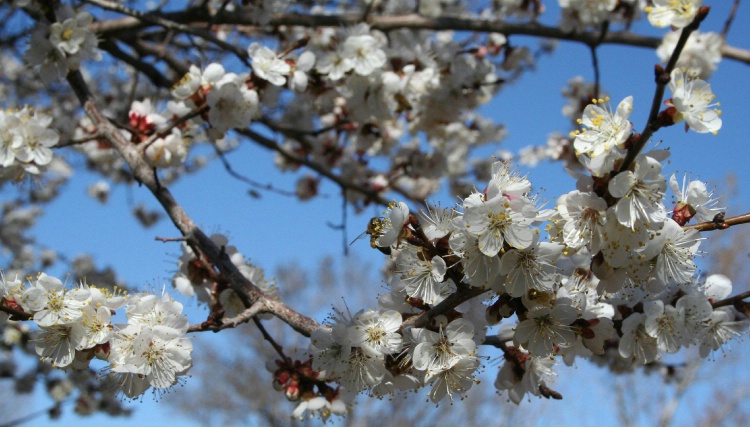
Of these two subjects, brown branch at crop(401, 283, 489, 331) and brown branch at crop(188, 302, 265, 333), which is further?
brown branch at crop(188, 302, 265, 333)

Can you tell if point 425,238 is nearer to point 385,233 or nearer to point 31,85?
point 385,233

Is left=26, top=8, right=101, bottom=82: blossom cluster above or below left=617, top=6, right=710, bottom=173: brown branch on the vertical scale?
below

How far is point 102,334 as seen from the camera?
175cm

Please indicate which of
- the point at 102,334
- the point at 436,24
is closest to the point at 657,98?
the point at 102,334

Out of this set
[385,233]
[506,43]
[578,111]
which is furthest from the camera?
[578,111]

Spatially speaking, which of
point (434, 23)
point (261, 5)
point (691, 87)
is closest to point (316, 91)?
point (261, 5)

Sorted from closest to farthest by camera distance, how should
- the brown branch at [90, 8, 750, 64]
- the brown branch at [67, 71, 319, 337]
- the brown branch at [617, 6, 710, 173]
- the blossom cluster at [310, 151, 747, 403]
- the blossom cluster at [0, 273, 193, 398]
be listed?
the brown branch at [617, 6, 710, 173]
the blossom cluster at [310, 151, 747, 403]
the blossom cluster at [0, 273, 193, 398]
the brown branch at [67, 71, 319, 337]
the brown branch at [90, 8, 750, 64]

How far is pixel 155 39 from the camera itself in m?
4.32

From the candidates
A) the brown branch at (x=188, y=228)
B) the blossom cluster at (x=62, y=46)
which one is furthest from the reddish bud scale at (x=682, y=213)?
the blossom cluster at (x=62, y=46)

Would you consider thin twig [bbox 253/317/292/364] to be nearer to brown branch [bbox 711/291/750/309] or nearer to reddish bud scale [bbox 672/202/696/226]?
reddish bud scale [bbox 672/202/696/226]

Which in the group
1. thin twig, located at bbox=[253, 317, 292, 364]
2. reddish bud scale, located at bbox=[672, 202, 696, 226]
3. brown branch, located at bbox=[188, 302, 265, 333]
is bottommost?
thin twig, located at bbox=[253, 317, 292, 364]

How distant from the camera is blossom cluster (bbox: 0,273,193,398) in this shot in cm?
174

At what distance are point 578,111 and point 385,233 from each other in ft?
12.4

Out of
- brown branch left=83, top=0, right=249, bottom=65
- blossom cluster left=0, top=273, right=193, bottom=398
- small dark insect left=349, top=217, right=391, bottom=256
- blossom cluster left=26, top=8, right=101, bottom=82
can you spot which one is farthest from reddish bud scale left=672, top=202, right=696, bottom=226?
blossom cluster left=26, top=8, right=101, bottom=82
